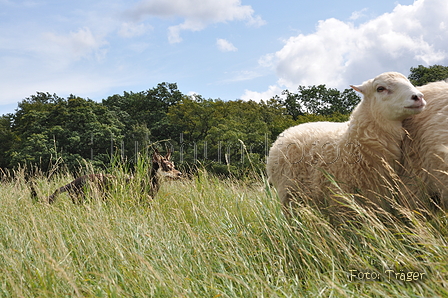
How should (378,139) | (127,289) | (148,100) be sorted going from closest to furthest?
(127,289) < (378,139) < (148,100)

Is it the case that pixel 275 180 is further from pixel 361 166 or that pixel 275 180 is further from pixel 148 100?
pixel 148 100

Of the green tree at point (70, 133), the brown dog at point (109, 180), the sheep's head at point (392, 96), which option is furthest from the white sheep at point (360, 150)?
the green tree at point (70, 133)

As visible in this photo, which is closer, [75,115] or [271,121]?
[75,115]

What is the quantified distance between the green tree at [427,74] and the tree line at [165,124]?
0.23ft

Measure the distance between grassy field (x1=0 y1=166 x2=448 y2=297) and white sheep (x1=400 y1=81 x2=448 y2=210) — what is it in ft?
0.94

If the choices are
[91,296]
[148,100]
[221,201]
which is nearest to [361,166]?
[221,201]

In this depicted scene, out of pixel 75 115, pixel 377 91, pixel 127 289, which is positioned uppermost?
pixel 75 115

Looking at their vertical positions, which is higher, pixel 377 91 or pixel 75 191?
pixel 377 91

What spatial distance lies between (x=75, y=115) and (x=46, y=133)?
2.40m

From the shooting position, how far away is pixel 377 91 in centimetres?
330

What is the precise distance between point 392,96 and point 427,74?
83.8 feet

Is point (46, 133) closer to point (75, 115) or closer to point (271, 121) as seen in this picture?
point (75, 115)

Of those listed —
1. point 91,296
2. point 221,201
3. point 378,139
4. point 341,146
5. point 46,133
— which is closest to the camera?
point 91,296

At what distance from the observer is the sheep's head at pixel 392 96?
3020 mm
